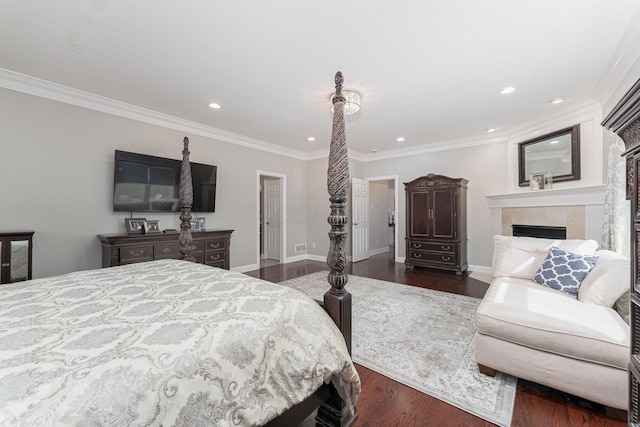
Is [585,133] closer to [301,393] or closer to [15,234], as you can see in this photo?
[301,393]

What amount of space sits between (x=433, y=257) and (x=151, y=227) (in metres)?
4.68

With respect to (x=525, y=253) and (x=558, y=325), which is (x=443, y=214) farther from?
(x=558, y=325)

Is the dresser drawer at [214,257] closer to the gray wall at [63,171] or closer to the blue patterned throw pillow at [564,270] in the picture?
the gray wall at [63,171]

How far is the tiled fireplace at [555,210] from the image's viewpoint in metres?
3.32

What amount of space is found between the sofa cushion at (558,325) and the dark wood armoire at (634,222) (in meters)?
0.79

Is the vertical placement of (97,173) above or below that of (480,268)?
above

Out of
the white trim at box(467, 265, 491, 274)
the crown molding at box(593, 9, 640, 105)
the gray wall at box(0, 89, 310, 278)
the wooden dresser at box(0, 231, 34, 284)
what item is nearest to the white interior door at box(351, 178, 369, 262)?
the white trim at box(467, 265, 491, 274)

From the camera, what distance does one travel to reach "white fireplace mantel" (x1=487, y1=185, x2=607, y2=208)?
328 centimetres

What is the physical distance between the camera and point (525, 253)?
275cm

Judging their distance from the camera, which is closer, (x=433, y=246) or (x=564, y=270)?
(x=564, y=270)

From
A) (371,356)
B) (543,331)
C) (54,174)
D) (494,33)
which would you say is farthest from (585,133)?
(54,174)

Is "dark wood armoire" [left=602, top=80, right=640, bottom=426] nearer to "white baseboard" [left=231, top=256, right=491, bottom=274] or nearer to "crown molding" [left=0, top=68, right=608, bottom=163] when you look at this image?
"crown molding" [left=0, top=68, right=608, bottom=163]

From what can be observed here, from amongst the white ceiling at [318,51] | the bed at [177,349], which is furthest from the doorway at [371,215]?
the bed at [177,349]

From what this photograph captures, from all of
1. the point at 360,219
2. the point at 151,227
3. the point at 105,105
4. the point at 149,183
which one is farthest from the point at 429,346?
the point at 105,105
